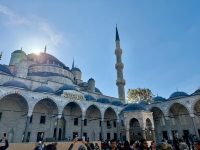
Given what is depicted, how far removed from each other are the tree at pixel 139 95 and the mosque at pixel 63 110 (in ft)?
16.8

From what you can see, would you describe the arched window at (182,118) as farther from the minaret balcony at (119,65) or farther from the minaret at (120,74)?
the minaret balcony at (119,65)

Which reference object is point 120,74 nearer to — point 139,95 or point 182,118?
point 139,95

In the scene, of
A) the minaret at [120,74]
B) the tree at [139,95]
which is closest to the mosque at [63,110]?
the minaret at [120,74]

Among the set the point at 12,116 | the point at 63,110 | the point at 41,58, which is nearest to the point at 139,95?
the point at 63,110

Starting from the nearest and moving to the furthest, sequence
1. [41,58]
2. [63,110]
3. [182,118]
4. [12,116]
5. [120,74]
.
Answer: [12,116], [63,110], [182,118], [41,58], [120,74]

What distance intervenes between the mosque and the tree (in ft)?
16.8

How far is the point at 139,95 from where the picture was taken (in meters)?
28.2

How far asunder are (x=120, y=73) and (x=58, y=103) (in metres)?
12.9

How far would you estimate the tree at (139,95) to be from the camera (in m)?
27.8

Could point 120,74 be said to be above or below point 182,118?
above

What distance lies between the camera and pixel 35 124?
1541 cm

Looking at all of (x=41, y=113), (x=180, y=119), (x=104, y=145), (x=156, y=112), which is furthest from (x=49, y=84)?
(x=180, y=119)

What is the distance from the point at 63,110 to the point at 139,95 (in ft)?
52.8

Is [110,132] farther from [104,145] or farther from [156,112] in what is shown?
[104,145]
